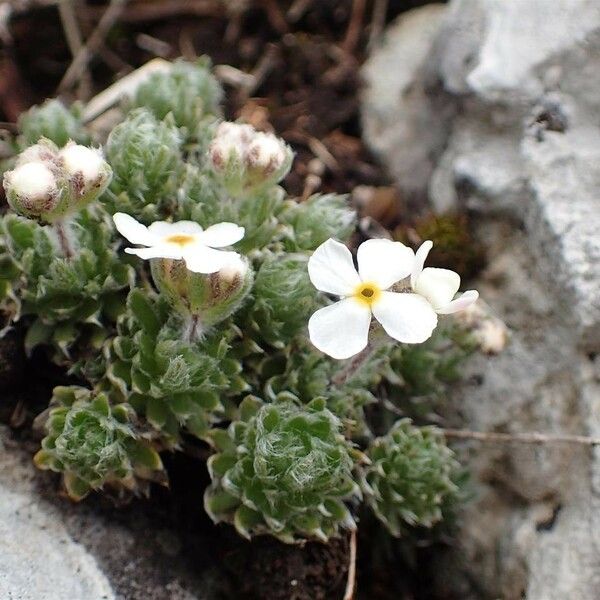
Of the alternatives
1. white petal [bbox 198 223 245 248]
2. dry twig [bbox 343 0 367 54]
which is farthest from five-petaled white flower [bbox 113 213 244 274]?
dry twig [bbox 343 0 367 54]

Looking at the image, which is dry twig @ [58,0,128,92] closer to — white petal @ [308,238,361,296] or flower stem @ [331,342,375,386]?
flower stem @ [331,342,375,386]

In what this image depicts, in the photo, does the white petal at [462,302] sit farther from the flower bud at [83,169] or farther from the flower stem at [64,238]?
the flower stem at [64,238]

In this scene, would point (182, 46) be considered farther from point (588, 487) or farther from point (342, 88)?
point (588, 487)

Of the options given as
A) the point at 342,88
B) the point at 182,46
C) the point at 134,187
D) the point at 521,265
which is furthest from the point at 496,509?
the point at 182,46

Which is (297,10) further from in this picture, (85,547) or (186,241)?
(85,547)

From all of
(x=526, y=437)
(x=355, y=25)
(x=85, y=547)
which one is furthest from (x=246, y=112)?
(x=85, y=547)
